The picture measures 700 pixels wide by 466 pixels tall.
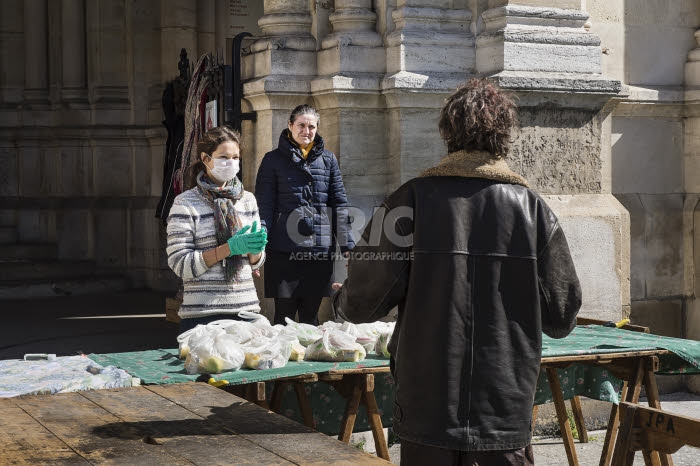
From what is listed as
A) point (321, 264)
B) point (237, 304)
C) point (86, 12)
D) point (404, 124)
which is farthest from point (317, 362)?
point (86, 12)

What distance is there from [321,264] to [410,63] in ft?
4.46

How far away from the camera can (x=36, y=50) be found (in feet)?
45.0

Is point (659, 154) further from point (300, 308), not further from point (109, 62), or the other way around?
point (109, 62)

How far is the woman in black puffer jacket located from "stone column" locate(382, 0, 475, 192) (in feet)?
2.21

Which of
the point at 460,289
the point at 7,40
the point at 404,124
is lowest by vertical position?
the point at 460,289

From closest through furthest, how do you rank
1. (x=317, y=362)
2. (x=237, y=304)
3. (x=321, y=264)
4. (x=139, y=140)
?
(x=317, y=362) < (x=237, y=304) < (x=321, y=264) < (x=139, y=140)

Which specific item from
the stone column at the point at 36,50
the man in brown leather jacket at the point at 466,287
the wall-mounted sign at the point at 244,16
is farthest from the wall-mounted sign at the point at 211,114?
the stone column at the point at 36,50

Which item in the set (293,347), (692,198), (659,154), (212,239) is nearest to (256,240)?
(212,239)

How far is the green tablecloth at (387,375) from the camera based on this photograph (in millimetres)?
4379

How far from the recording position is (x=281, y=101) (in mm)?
7082

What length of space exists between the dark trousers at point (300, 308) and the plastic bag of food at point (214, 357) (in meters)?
1.99

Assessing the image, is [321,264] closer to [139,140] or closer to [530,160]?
[530,160]

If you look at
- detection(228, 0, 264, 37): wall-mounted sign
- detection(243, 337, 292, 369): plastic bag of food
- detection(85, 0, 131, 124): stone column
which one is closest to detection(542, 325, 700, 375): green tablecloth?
detection(243, 337, 292, 369): plastic bag of food

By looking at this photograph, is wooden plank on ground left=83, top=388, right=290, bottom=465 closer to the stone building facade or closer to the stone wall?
the stone building facade
